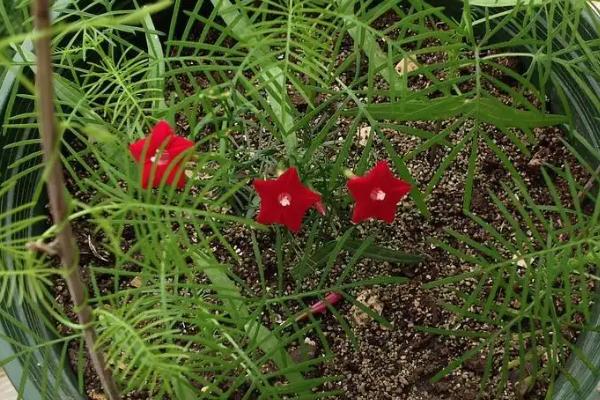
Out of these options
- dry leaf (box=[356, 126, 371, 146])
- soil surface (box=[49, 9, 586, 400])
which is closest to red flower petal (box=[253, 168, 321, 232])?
soil surface (box=[49, 9, 586, 400])

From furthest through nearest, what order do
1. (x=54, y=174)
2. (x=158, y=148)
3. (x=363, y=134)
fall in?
(x=363, y=134) < (x=158, y=148) < (x=54, y=174)

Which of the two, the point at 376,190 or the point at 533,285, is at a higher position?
the point at 376,190

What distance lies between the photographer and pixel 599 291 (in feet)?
2.65

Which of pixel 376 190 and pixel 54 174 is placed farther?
pixel 376 190

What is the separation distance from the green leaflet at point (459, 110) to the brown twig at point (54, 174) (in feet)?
1.06

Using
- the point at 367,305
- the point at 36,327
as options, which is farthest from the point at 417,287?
the point at 36,327

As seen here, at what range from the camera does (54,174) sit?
0.40m

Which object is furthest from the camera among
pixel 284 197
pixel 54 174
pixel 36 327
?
pixel 36 327

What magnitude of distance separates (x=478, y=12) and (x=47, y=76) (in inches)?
28.3

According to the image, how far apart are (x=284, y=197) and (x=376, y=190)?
0.29 ft

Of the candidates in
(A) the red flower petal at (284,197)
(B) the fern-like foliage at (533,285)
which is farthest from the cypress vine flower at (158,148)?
(B) the fern-like foliage at (533,285)

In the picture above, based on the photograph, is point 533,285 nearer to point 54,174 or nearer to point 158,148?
point 158,148

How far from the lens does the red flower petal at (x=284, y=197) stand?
71 cm

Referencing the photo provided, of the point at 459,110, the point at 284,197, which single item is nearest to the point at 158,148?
the point at 284,197
